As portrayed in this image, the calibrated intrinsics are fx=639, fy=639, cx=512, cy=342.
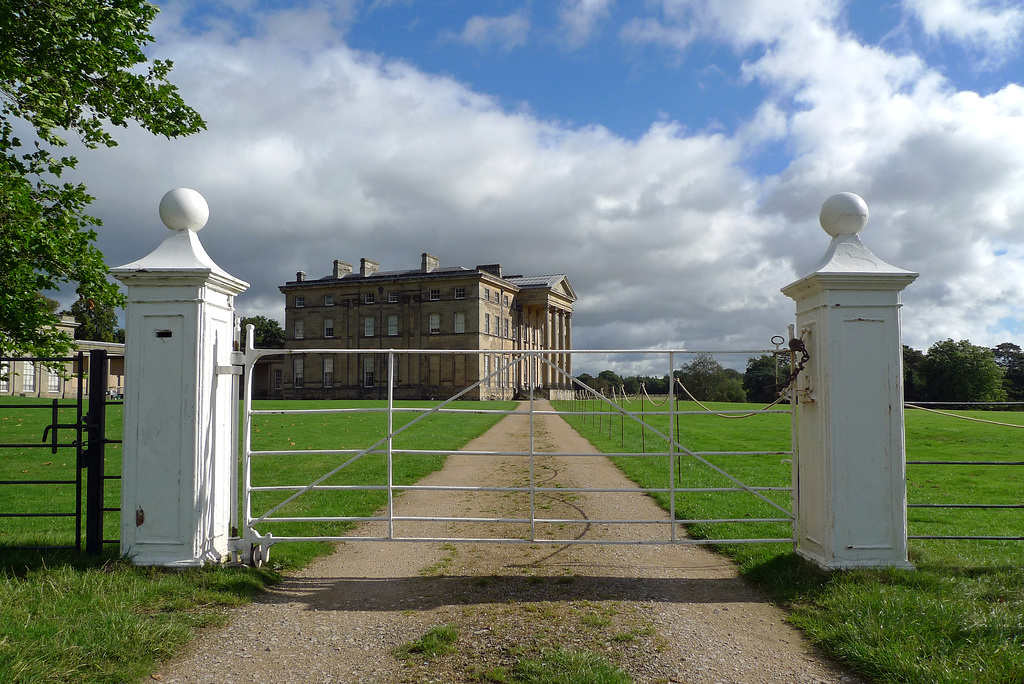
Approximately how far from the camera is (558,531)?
24.3ft

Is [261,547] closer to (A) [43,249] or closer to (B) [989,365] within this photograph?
(A) [43,249]

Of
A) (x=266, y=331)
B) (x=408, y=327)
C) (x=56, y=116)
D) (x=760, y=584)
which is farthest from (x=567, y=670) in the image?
(x=266, y=331)

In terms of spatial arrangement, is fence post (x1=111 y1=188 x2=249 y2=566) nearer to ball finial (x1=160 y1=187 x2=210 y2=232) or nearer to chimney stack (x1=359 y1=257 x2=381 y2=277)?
ball finial (x1=160 y1=187 x2=210 y2=232)

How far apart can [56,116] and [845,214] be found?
10.9 metres

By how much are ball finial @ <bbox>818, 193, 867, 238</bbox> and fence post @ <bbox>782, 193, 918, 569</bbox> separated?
387mm

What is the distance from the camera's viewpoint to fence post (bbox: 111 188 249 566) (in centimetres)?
Answer: 527

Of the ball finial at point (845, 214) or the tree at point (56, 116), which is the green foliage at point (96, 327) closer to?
the tree at point (56, 116)

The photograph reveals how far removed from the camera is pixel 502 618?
175 inches

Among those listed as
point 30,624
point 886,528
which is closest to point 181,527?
point 30,624

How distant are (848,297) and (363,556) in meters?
4.98

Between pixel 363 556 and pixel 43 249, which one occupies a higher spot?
pixel 43 249

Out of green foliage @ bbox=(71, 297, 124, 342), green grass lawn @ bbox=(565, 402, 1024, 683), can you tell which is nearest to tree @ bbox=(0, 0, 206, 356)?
green grass lawn @ bbox=(565, 402, 1024, 683)

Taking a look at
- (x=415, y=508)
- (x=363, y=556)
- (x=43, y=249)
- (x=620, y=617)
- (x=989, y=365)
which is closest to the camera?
(x=620, y=617)

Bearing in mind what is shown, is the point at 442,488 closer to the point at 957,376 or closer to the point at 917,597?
the point at 917,597
